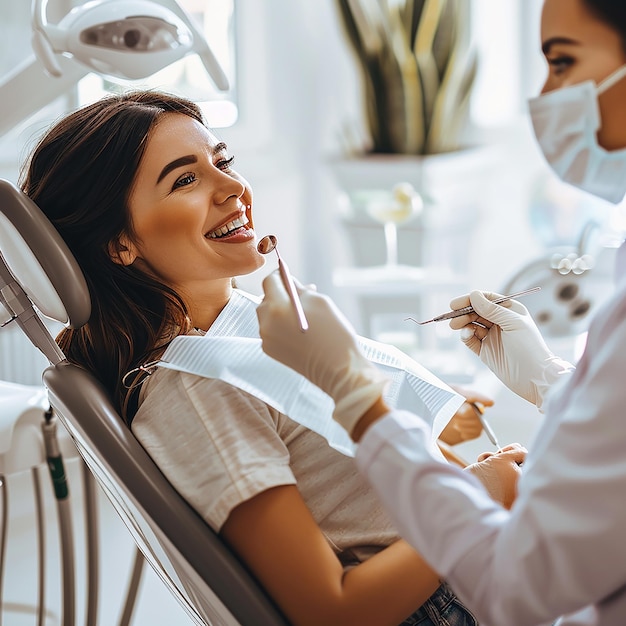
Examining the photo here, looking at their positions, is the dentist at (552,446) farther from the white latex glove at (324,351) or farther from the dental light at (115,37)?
the dental light at (115,37)

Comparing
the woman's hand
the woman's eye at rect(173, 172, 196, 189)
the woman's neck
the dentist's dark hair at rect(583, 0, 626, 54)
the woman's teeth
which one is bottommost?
the woman's hand

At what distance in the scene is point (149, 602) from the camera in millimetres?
2531

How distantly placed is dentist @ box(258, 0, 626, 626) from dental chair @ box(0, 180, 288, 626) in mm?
239

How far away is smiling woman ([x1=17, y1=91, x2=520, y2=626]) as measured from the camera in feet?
3.18

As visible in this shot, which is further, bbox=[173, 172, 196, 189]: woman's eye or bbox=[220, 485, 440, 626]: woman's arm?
bbox=[173, 172, 196, 189]: woman's eye

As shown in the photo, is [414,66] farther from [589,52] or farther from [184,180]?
[589,52]

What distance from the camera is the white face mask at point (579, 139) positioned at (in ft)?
2.60

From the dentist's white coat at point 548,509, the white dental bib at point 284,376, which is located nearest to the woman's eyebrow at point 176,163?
the white dental bib at point 284,376

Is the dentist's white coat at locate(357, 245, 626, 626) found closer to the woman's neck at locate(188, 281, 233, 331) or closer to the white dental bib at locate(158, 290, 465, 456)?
the white dental bib at locate(158, 290, 465, 456)

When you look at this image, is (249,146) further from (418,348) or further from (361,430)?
(361,430)

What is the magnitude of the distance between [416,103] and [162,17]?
1635 mm

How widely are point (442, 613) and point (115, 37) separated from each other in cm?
117

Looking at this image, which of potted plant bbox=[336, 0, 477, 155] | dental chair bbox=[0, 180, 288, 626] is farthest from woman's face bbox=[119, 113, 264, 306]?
potted plant bbox=[336, 0, 477, 155]

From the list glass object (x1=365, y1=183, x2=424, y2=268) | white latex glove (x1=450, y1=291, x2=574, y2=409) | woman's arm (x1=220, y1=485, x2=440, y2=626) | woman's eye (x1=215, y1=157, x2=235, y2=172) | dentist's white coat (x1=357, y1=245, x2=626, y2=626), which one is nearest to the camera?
dentist's white coat (x1=357, y1=245, x2=626, y2=626)
